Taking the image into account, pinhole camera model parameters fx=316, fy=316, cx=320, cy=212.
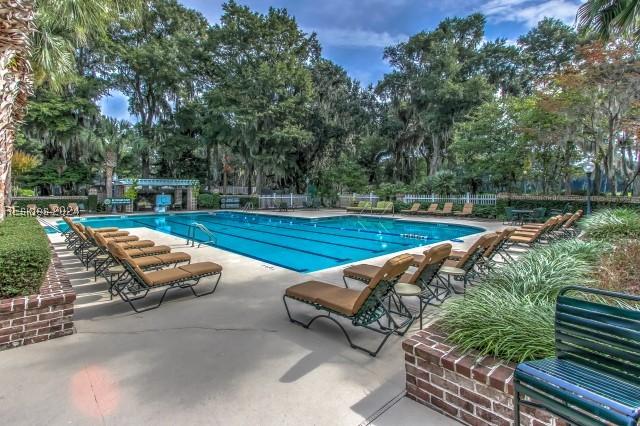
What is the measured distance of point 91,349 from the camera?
2762 millimetres

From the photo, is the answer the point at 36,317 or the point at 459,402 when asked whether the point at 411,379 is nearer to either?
the point at 459,402

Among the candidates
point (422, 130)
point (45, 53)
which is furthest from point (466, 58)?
point (45, 53)

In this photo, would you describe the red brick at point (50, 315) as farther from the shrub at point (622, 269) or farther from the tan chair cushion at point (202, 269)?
the shrub at point (622, 269)

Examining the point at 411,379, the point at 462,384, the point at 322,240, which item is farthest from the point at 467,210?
the point at 462,384

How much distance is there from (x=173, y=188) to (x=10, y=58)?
801 inches

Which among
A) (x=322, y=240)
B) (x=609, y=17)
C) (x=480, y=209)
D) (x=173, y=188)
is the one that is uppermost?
(x=609, y=17)

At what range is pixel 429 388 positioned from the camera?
2041 mm

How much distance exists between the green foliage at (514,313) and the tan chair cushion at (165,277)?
305cm

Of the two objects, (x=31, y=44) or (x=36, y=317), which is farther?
(x=31, y=44)

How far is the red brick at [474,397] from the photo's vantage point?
1.79 m

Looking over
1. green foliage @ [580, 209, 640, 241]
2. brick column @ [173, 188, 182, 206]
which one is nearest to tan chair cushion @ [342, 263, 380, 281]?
green foliage @ [580, 209, 640, 241]

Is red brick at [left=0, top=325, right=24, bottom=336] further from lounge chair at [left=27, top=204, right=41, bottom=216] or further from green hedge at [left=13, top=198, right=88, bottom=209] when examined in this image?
green hedge at [left=13, top=198, right=88, bottom=209]

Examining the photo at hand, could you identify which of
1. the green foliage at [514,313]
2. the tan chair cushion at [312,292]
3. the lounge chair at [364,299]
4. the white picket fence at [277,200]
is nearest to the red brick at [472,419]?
the green foliage at [514,313]

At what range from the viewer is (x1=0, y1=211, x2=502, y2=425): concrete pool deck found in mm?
1942
